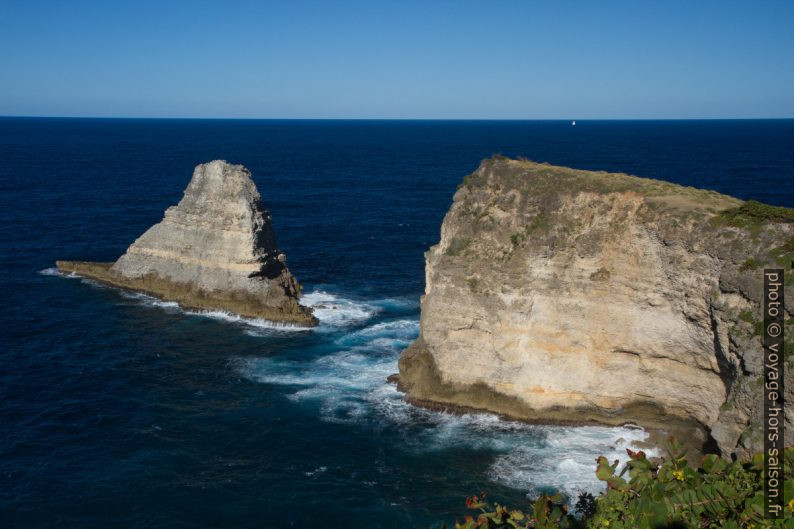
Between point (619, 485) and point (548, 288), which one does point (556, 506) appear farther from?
point (548, 288)

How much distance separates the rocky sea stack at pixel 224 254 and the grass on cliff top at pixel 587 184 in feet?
77.3

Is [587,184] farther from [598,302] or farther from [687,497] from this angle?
[687,497]

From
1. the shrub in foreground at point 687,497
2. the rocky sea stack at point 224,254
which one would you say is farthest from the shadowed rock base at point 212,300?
the shrub in foreground at point 687,497

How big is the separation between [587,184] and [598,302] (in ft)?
26.6

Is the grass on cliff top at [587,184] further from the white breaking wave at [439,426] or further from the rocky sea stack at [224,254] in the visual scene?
the rocky sea stack at [224,254]

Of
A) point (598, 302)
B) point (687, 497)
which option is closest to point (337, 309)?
point (598, 302)

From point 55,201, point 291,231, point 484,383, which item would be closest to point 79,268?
point 291,231

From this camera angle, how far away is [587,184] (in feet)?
148

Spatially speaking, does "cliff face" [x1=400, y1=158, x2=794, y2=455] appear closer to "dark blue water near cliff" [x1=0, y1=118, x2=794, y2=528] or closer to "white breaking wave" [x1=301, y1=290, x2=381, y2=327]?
"dark blue water near cliff" [x1=0, y1=118, x2=794, y2=528]

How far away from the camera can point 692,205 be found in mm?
40625

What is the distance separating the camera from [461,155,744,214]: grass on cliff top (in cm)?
4150

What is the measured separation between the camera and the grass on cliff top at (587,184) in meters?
41.5

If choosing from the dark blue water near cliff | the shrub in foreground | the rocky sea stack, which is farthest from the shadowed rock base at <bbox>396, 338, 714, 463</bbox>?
the shrub in foreground

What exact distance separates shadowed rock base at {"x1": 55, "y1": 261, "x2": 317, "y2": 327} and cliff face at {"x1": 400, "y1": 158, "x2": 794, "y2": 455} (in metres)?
18.3
